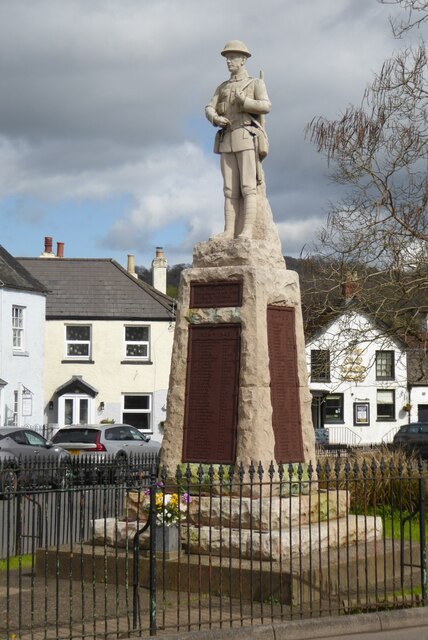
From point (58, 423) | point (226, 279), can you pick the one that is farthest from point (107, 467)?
point (58, 423)

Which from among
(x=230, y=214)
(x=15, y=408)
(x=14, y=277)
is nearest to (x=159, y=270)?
(x=14, y=277)

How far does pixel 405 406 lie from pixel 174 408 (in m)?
38.6

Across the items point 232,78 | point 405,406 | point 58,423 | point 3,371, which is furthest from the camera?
point 405,406

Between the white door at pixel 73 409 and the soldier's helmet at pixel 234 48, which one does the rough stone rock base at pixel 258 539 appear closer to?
the soldier's helmet at pixel 234 48

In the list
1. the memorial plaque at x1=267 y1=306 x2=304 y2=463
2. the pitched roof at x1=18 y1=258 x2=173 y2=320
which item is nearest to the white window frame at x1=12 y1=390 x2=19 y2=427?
the pitched roof at x1=18 y1=258 x2=173 y2=320

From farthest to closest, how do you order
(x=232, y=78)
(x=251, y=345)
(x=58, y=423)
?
(x=58, y=423), (x=232, y=78), (x=251, y=345)

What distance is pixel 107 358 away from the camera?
43.4 meters

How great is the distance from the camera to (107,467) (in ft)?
62.3

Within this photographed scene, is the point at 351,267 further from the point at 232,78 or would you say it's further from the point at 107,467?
the point at 232,78

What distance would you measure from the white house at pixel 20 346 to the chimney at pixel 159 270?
11281mm

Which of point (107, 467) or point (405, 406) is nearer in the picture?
point (107, 467)

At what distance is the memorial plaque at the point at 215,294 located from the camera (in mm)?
11969

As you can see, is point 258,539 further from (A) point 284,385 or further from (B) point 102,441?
(B) point 102,441

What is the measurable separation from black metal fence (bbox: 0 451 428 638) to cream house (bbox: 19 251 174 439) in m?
30.9
